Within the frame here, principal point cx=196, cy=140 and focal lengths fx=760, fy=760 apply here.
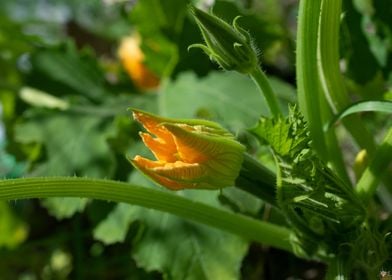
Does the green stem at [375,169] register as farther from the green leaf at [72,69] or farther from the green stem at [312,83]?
the green leaf at [72,69]

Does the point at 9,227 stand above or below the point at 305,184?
below

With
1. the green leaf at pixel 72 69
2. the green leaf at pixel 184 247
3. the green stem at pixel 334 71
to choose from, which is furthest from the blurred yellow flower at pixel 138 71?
the green stem at pixel 334 71

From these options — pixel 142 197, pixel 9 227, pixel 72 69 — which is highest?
pixel 142 197

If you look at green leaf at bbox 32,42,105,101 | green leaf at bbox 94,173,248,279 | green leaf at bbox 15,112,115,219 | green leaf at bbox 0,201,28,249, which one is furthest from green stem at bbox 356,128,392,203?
green leaf at bbox 0,201,28,249

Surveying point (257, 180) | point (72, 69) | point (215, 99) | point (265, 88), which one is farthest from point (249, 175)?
point (72, 69)

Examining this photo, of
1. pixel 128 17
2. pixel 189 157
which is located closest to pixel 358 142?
pixel 189 157

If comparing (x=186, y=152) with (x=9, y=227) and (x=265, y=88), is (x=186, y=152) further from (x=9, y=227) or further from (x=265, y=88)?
(x=9, y=227)

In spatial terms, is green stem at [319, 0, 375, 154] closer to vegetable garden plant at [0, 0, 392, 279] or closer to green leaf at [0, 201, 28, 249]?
vegetable garden plant at [0, 0, 392, 279]
